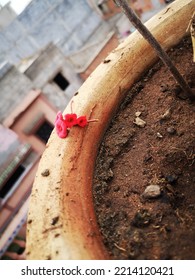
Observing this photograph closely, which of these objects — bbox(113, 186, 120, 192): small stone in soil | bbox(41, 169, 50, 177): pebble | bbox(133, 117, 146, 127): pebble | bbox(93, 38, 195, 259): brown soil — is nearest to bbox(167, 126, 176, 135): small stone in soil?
bbox(93, 38, 195, 259): brown soil

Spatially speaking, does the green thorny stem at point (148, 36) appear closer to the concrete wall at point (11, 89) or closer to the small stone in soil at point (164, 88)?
the small stone in soil at point (164, 88)

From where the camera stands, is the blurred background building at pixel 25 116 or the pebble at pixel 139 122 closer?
the pebble at pixel 139 122

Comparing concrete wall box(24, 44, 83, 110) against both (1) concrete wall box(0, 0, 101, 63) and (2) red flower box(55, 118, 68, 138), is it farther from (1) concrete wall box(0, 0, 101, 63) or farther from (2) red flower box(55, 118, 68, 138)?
(2) red flower box(55, 118, 68, 138)

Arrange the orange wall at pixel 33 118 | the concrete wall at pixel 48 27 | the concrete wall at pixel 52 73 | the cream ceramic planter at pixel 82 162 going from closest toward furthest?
the cream ceramic planter at pixel 82 162, the orange wall at pixel 33 118, the concrete wall at pixel 52 73, the concrete wall at pixel 48 27

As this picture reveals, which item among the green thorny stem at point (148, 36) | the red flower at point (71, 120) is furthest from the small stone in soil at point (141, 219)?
the green thorny stem at point (148, 36)

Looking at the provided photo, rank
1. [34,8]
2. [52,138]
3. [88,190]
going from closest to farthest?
[88,190], [52,138], [34,8]
